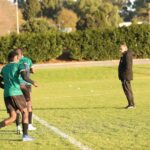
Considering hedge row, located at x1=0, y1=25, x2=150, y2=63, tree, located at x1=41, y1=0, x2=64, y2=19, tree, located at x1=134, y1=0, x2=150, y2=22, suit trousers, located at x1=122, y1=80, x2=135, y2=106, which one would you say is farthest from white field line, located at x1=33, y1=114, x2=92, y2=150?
tree, located at x1=134, y1=0, x2=150, y2=22

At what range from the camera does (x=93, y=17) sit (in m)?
73.8

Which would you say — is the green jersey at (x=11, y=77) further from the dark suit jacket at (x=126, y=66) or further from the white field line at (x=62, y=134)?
the dark suit jacket at (x=126, y=66)

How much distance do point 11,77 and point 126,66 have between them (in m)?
6.37

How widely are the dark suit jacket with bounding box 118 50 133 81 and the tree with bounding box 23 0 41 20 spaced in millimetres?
87599

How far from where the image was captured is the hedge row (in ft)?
136

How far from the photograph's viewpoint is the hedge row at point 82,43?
41.4m

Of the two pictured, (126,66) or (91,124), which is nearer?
(91,124)

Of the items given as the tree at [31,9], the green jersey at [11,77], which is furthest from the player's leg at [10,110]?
the tree at [31,9]

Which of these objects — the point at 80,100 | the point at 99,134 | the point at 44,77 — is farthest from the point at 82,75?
the point at 99,134

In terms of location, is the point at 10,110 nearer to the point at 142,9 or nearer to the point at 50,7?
the point at 50,7

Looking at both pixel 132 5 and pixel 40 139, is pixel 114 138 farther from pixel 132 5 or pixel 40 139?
pixel 132 5

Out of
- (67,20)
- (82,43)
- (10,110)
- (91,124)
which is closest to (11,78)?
(10,110)

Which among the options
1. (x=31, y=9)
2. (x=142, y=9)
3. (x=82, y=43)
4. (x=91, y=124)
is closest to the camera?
(x=91, y=124)

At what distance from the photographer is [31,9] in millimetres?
104625
